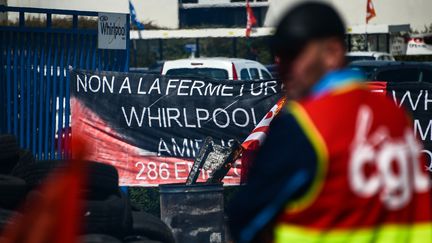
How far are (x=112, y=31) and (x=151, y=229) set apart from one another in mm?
3570

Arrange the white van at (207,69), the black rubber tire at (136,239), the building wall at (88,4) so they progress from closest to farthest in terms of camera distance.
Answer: the black rubber tire at (136,239) → the white van at (207,69) → the building wall at (88,4)

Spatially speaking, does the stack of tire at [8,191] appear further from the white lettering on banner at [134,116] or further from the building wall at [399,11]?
the building wall at [399,11]

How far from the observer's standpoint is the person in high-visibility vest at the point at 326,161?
3.02 meters

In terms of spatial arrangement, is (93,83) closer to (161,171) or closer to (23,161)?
(161,171)

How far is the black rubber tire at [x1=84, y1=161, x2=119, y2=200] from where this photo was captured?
881 centimetres

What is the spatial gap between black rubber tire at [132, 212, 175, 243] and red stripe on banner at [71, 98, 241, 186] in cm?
265

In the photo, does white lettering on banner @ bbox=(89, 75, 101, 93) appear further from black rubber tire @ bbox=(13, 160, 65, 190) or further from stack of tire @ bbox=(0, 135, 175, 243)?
black rubber tire @ bbox=(13, 160, 65, 190)

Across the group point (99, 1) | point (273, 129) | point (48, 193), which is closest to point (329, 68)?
point (273, 129)

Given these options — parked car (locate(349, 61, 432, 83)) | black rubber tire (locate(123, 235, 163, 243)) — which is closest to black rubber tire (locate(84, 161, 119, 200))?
black rubber tire (locate(123, 235, 163, 243))

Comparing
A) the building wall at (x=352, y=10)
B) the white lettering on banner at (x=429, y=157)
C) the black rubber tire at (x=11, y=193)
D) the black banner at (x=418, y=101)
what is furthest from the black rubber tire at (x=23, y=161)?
the building wall at (x=352, y=10)

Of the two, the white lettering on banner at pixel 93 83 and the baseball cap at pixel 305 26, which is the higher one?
the baseball cap at pixel 305 26

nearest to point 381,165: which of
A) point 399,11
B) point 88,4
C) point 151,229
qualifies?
point 151,229

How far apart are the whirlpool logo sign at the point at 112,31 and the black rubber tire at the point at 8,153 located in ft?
9.11

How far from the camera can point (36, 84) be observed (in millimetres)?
11867
